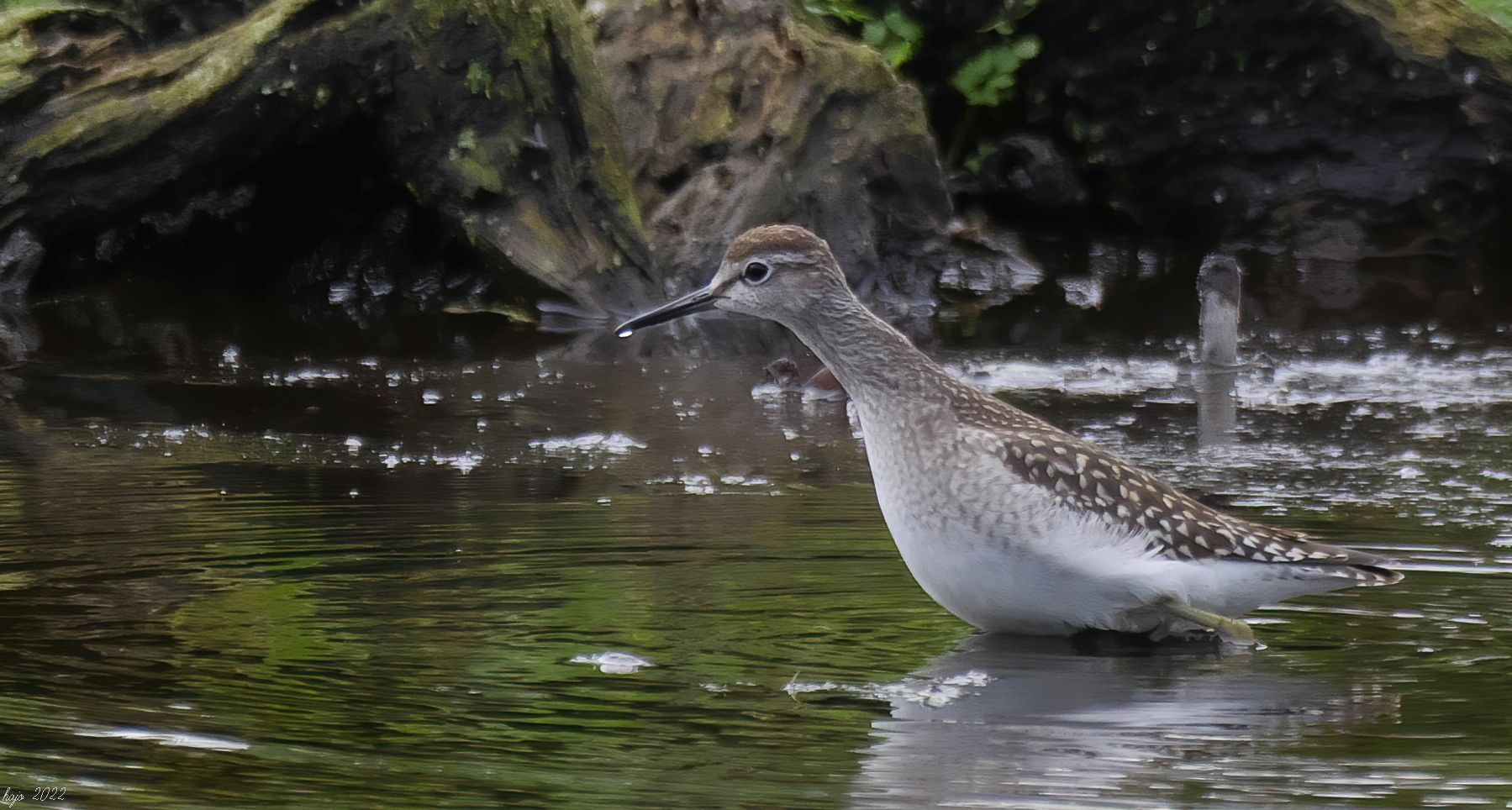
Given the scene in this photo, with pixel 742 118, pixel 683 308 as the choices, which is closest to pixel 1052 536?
pixel 683 308

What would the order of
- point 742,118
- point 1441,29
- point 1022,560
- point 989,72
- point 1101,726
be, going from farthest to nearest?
1. point 989,72
2. point 1441,29
3. point 742,118
4. point 1022,560
5. point 1101,726

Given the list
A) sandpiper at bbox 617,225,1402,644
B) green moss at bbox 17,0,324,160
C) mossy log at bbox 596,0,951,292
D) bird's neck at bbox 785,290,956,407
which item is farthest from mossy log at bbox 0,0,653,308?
sandpiper at bbox 617,225,1402,644

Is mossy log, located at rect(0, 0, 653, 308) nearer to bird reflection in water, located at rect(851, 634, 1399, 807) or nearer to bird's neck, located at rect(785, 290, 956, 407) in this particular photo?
bird's neck, located at rect(785, 290, 956, 407)

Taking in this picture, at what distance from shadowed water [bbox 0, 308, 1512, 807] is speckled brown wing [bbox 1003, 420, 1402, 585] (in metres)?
0.27

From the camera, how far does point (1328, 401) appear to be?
1183 centimetres

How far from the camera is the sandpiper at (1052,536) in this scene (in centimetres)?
593

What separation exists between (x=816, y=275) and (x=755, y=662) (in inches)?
61.7

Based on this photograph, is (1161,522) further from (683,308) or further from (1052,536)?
(683,308)

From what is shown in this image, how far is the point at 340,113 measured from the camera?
14945mm

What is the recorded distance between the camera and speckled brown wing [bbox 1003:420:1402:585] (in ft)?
19.8

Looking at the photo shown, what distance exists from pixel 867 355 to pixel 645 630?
1170 millimetres

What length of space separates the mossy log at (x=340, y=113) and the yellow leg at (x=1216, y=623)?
Answer: 932cm

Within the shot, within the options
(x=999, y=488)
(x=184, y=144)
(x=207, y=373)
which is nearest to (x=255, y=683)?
(x=999, y=488)

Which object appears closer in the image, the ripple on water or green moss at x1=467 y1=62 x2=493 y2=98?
the ripple on water
